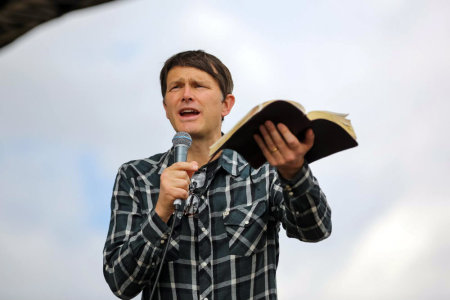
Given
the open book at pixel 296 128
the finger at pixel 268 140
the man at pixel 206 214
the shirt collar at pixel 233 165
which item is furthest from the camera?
the shirt collar at pixel 233 165

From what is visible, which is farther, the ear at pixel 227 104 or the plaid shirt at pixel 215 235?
the ear at pixel 227 104

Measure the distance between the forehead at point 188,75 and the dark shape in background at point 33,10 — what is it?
2.99 meters

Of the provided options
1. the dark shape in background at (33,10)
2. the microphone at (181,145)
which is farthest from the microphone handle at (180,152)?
the dark shape in background at (33,10)

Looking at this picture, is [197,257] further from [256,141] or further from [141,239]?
[256,141]

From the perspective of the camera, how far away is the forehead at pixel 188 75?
397 cm

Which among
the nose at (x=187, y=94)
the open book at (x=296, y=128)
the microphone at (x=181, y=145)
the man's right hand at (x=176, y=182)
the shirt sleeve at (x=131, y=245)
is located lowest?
the shirt sleeve at (x=131, y=245)

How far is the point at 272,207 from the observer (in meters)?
3.54

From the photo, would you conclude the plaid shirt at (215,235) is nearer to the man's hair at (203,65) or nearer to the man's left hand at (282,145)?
the man's left hand at (282,145)

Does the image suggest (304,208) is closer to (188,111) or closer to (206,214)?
(206,214)

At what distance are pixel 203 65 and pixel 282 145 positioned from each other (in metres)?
1.35

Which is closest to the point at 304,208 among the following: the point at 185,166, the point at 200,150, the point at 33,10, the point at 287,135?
the point at 287,135

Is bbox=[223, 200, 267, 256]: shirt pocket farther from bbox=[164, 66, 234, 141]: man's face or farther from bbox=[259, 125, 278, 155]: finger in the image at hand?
bbox=[259, 125, 278, 155]: finger

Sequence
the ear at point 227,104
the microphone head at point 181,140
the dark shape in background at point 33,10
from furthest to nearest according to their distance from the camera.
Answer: the ear at point 227,104 < the microphone head at point 181,140 < the dark shape in background at point 33,10

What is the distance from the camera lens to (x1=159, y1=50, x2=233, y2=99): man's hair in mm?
4020
